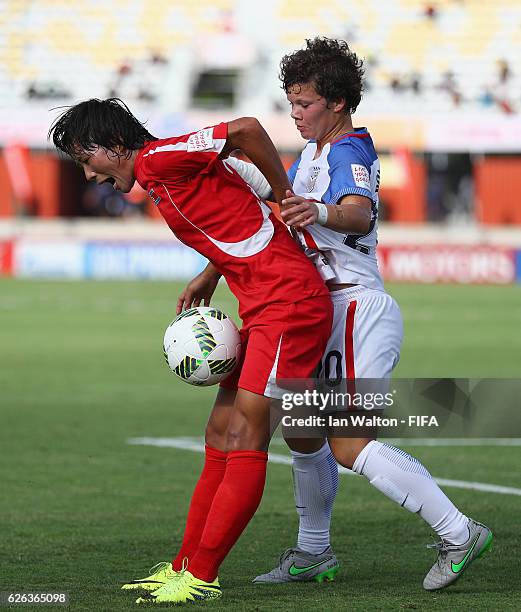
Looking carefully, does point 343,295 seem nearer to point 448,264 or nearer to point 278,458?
point 278,458

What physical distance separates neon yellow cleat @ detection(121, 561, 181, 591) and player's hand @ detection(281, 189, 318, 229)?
55.7 inches

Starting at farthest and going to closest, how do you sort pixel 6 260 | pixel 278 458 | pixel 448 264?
pixel 6 260 → pixel 448 264 → pixel 278 458

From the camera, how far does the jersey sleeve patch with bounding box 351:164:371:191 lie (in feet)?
16.8

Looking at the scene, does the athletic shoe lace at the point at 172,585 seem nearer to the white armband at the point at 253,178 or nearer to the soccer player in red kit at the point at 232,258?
the soccer player in red kit at the point at 232,258

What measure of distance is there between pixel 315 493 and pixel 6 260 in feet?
94.2

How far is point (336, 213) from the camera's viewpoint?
16.3 feet

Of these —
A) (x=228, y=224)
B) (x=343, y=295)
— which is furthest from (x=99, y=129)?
(x=343, y=295)

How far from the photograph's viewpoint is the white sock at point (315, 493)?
222 inches

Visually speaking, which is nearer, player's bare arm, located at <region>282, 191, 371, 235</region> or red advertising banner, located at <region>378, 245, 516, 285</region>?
player's bare arm, located at <region>282, 191, 371, 235</region>

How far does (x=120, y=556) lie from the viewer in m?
6.03

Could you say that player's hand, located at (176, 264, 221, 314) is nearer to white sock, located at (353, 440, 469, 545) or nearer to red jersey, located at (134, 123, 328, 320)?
red jersey, located at (134, 123, 328, 320)

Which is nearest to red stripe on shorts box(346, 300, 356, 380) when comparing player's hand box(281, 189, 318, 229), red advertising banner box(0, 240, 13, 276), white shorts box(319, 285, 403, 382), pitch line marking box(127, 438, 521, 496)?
white shorts box(319, 285, 403, 382)

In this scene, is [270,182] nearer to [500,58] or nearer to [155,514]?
[155,514]

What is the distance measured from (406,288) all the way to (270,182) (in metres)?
24.4
